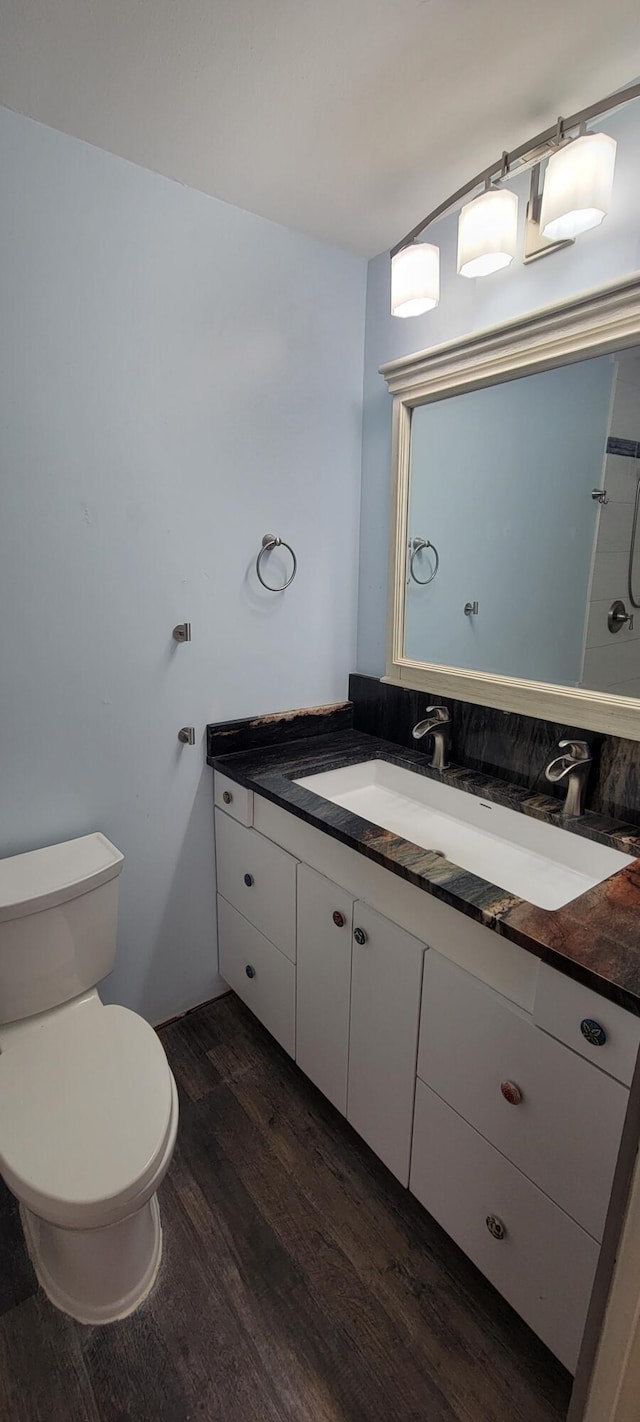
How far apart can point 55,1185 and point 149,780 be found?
2.91ft

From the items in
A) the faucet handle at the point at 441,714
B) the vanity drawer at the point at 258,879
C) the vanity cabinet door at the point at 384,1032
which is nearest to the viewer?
the vanity cabinet door at the point at 384,1032

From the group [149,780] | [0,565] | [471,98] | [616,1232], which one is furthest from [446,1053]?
[471,98]

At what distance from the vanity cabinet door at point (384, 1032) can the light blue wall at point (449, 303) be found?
0.92m

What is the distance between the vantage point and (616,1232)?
501mm

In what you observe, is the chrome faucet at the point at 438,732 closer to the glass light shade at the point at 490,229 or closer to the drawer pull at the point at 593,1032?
the drawer pull at the point at 593,1032

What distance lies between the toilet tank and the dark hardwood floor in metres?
0.48

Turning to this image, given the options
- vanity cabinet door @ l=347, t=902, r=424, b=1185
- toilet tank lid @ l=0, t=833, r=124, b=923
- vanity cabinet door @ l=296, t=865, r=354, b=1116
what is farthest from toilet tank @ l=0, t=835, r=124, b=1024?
vanity cabinet door @ l=347, t=902, r=424, b=1185

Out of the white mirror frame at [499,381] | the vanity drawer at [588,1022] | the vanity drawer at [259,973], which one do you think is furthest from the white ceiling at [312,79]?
Result: the vanity drawer at [259,973]

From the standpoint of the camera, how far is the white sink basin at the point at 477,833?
1.28m

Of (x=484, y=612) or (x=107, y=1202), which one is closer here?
(x=107, y=1202)

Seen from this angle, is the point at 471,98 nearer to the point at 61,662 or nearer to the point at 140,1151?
the point at 61,662

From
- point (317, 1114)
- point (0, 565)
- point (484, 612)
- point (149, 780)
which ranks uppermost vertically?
point (0, 565)

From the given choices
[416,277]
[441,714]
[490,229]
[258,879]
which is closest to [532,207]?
[490,229]

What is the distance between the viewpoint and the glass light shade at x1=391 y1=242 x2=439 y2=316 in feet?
4.71
